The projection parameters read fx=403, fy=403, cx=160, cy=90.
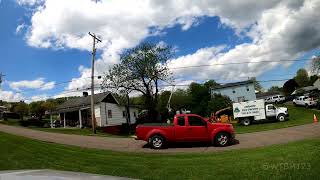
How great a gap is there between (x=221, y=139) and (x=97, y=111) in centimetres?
3548

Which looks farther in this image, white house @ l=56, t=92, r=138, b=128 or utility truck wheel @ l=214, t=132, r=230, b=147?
white house @ l=56, t=92, r=138, b=128

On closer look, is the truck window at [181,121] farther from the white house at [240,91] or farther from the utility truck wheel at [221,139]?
the white house at [240,91]

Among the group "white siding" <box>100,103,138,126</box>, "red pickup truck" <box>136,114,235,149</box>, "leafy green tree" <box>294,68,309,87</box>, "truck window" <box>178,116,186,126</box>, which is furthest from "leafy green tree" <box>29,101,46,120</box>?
"leafy green tree" <box>294,68,309,87</box>

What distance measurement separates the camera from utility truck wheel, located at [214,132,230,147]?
21.9 m

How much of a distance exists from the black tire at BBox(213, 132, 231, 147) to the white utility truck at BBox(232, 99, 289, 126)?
2604 cm

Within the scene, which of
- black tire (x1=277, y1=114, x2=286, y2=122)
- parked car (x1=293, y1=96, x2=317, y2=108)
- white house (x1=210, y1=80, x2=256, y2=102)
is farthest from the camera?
white house (x1=210, y1=80, x2=256, y2=102)

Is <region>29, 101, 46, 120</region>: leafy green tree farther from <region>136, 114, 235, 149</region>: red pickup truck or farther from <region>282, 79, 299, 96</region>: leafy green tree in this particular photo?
<region>282, 79, 299, 96</region>: leafy green tree

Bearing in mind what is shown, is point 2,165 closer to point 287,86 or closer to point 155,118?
point 155,118

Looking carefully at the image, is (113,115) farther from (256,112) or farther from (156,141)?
(156,141)

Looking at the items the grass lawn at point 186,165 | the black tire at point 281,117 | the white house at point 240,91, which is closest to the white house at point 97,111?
the black tire at point 281,117

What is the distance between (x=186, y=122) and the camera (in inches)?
891

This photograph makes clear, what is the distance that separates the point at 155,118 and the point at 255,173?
164 feet

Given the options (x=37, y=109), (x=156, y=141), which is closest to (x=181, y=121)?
(x=156, y=141)

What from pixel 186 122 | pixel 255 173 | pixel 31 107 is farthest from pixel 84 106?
pixel 31 107
